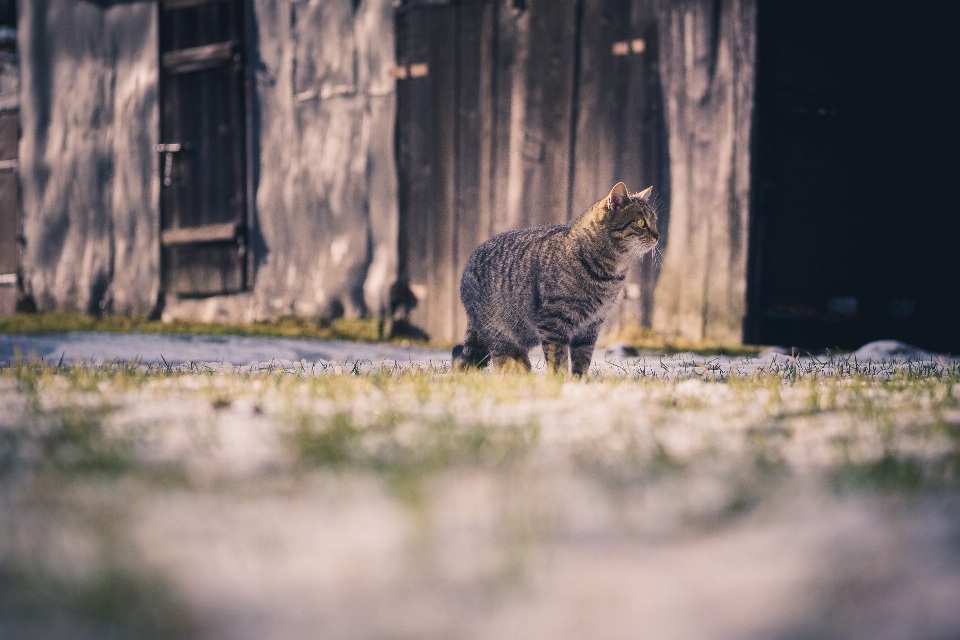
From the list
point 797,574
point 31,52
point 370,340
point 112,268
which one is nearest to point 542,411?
point 797,574

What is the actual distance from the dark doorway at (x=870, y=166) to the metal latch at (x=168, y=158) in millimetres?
5696

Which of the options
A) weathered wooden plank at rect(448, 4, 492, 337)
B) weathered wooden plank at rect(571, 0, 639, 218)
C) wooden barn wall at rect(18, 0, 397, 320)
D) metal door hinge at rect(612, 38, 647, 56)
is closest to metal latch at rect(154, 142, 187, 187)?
wooden barn wall at rect(18, 0, 397, 320)

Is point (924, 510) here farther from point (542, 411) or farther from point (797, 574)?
point (542, 411)

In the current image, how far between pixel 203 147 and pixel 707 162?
4888 millimetres

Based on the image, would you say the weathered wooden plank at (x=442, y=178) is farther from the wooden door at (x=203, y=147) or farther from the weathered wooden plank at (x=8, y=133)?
the weathered wooden plank at (x=8, y=133)

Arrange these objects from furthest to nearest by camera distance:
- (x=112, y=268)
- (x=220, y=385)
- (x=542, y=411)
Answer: (x=112, y=268) → (x=220, y=385) → (x=542, y=411)

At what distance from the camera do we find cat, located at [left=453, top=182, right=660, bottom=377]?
439 centimetres

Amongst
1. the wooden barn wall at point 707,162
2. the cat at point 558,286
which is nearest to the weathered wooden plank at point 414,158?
the wooden barn wall at point 707,162

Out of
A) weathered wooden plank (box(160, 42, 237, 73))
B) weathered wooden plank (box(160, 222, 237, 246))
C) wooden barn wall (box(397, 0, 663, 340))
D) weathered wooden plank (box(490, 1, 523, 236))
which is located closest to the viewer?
wooden barn wall (box(397, 0, 663, 340))

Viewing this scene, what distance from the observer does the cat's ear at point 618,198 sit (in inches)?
177

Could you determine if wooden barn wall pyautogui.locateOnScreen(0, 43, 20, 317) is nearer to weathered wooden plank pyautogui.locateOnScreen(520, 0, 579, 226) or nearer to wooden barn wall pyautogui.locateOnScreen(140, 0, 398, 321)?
wooden barn wall pyautogui.locateOnScreen(140, 0, 398, 321)

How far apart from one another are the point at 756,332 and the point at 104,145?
22.5ft

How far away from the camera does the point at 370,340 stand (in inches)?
301

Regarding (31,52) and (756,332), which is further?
(31,52)
